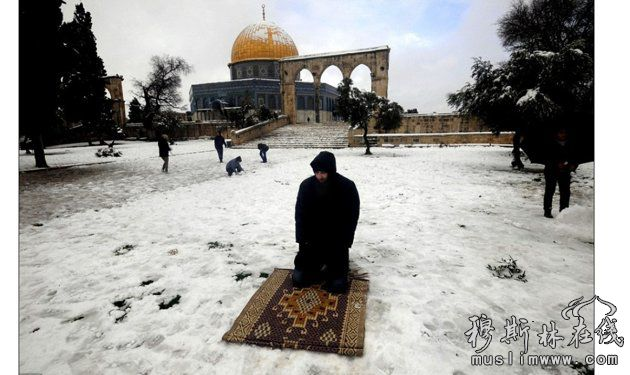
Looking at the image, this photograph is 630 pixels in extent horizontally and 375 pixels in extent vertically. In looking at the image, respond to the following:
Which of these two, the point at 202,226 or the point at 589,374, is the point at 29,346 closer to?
the point at 202,226

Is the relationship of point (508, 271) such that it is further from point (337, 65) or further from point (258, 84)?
point (258, 84)

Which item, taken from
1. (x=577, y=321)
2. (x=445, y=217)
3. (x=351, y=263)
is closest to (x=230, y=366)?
(x=351, y=263)

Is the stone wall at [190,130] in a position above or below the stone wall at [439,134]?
above

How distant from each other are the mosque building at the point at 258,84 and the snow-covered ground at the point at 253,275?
38259 mm

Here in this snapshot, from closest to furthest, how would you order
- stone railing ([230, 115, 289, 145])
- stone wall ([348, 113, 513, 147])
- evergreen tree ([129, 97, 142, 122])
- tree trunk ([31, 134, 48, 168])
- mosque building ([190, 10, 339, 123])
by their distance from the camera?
tree trunk ([31, 134, 48, 168]), stone wall ([348, 113, 513, 147]), stone railing ([230, 115, 289, 145]), evergreen tree ([129, 97, 142, 122]), mosque building ([190, 10, 339, 123])

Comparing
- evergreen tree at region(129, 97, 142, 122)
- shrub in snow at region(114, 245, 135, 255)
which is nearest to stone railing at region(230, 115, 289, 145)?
shrub in snow at region(114, 245, 135, 255)

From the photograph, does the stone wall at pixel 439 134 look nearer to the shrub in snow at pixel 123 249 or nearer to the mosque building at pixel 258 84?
the shrub in snow at pixel 123 249

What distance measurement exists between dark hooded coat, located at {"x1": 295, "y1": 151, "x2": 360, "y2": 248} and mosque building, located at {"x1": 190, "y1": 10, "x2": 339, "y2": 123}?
41263 millimetres

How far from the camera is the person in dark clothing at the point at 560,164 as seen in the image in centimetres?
516

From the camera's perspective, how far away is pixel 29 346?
255 centimetres

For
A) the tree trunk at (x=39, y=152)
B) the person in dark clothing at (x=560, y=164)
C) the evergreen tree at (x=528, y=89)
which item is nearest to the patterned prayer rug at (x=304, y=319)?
the person in dark clothing at (x=560, y=164)

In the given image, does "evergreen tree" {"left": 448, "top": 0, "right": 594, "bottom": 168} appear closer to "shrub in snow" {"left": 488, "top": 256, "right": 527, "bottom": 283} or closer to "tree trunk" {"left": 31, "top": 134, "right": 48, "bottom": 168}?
"shrub in snow" {"left": 488, "top": 256, "right": 527, "bottom": 283}

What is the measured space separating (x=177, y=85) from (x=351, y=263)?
46032mm

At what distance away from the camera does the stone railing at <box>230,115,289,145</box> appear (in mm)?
25453
